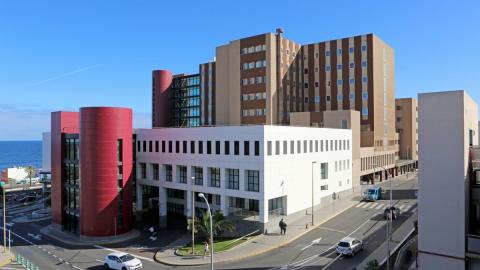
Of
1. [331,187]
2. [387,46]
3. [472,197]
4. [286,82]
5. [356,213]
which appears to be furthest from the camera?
[387,46]

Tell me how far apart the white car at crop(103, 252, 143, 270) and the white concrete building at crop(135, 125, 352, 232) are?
10.2 metres

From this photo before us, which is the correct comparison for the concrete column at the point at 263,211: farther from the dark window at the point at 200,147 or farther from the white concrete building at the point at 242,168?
the dark window at the point at 200,147

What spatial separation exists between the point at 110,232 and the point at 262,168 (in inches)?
843

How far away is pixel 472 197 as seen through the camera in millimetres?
21188

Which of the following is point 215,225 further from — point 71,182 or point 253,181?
point 71,182

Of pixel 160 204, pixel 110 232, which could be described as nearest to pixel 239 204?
pixel 160 204

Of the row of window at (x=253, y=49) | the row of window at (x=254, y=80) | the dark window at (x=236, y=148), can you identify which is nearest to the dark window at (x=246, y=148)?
the dark window at (x=236, y=148)

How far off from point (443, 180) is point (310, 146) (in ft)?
116

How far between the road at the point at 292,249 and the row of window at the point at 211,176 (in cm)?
813

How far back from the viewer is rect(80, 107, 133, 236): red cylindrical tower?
47.8 m

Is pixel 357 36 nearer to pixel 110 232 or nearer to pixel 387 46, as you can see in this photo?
pixel 387 46

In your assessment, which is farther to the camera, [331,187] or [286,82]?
[286,82]

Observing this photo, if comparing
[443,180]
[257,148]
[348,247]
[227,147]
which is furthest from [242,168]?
[443,180]

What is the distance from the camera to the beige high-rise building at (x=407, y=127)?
386 feet
